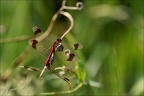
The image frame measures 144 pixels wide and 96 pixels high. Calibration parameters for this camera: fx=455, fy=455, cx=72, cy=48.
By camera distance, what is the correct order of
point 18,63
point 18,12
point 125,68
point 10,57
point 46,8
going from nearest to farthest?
point 18,63
point 10,57
point 125,68
point 18,12
point 46,8

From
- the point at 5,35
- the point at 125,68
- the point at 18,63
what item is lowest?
the point at 125,68

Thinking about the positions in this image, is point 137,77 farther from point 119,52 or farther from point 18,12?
point 18,12

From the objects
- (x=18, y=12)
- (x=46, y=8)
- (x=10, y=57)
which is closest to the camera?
(x=10, y=57)

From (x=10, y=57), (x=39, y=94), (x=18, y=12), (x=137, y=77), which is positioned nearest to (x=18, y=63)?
(x=39, y=94)

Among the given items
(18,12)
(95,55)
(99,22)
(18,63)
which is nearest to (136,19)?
(99,22)

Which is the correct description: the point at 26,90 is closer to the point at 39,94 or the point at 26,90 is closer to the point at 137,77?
the point at 39,94

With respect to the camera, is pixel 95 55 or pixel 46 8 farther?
pixel 46 8

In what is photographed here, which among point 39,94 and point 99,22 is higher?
point 39,94
